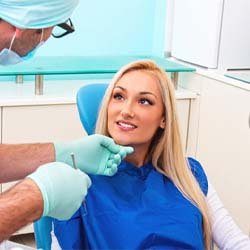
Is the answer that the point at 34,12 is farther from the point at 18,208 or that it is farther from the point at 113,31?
the point at 113,31

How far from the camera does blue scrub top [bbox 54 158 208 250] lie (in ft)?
5.07

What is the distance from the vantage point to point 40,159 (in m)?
1.68

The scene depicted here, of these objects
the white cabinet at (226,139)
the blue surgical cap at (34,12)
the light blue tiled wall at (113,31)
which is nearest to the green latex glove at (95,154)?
the blue surgical cap at (34,12)

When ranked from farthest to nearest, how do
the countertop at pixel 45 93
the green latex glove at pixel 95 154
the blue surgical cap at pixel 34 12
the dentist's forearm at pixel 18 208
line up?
1. the countertop at pixel 45 93
2. the green latex glove at pixel 95 154
3. the blue surgical cap at pixel 34 12
4. the dentist's forearm at pixel 18 208

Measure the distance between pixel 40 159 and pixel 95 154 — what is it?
18 centimetres

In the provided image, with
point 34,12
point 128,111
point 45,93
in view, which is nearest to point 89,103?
point 128,111

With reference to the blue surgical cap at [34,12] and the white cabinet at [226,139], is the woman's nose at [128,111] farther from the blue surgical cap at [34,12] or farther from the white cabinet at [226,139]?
the white cabinet at [226,139]

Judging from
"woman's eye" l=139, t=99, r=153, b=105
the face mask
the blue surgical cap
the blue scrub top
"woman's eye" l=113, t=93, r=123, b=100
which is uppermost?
the blue surgical cap

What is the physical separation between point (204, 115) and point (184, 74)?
0.27 metres

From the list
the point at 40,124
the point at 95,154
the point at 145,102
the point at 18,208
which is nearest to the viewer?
the point at 18,208

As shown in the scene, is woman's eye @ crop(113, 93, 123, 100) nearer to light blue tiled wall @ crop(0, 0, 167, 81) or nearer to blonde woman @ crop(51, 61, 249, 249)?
blonde woman @ crop(51, 61, 249, 249)

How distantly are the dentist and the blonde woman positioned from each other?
9 cm

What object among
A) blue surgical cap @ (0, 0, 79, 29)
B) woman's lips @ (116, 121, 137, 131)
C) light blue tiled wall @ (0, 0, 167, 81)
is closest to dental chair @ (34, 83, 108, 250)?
woman's lips @ (116, 121, 137, 131)

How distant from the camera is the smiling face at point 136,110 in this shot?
1.74m
